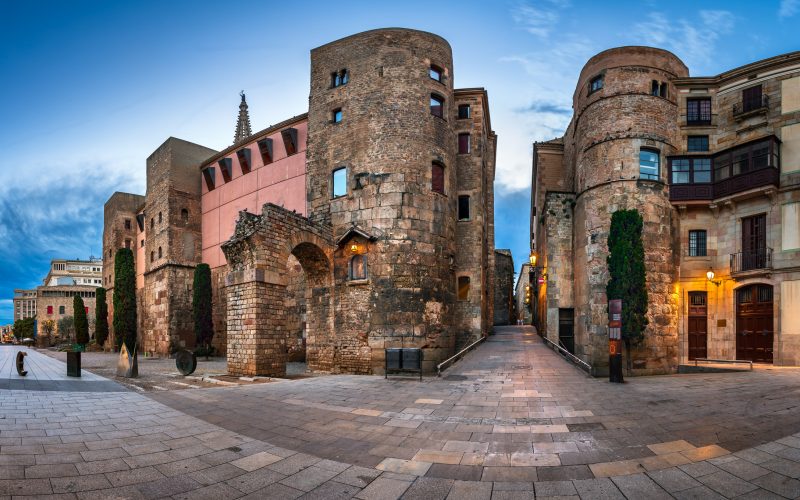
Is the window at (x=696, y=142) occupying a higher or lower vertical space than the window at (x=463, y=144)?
lower

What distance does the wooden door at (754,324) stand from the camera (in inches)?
671

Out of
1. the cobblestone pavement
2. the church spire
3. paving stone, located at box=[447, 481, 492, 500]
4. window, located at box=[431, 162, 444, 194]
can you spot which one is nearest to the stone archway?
the cobblestone pavement

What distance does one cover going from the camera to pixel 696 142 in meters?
19.5

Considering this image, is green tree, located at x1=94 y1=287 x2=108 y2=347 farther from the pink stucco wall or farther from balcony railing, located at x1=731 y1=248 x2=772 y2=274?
balcony railing, located at x1=731 y1=248 x2=772 y2=274

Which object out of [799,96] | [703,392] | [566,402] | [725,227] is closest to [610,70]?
[799,96]

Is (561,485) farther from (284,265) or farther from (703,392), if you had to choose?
(284,265)

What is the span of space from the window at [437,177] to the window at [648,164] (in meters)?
9.00

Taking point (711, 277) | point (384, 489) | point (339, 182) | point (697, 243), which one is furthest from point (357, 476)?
point (697, 243)

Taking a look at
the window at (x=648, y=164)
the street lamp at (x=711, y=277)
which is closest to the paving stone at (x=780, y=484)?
the window at (x=648, y=164)

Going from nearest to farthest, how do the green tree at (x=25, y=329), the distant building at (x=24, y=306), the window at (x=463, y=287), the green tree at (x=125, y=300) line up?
the window at (x=463, y=287), the green tree at (x=125, y=300), the green tree at (x=25, y=329), the distant building at (x=24, y=306)

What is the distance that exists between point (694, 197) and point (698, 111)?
436 cm

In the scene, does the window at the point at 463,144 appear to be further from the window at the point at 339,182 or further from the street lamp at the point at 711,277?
the street lamp at the point at 711,277

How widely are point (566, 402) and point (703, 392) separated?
3.87m

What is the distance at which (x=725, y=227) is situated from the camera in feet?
61.1
